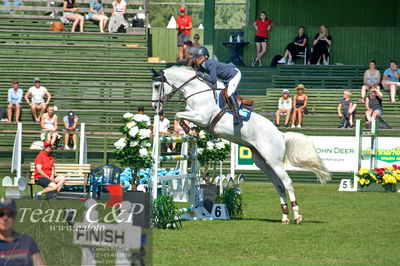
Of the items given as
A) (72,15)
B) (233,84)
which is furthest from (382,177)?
(72,15)

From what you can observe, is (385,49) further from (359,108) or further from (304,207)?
(304,207)

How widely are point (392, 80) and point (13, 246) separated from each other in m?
22.5

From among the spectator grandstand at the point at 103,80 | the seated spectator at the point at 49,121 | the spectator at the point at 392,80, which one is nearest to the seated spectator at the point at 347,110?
the spectator grandstand at the point at 103,80

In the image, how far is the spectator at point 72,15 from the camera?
31094mm

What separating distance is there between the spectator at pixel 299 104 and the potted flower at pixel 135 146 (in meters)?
12.5

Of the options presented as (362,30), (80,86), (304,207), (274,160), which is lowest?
(304,207)

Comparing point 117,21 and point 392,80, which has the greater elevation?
point 117,21

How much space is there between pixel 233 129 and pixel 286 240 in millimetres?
2978

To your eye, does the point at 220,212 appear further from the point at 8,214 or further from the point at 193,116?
the point at 8,214

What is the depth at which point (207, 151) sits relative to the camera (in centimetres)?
1585

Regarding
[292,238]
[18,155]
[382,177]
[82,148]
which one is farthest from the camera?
[82,148]

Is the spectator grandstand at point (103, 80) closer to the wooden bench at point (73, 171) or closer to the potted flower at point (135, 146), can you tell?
the wooden bench at point (73, 171)

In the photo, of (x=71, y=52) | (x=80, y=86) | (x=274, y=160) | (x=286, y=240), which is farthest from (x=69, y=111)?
(x=286, y=240)

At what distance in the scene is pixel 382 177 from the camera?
2167 cm
